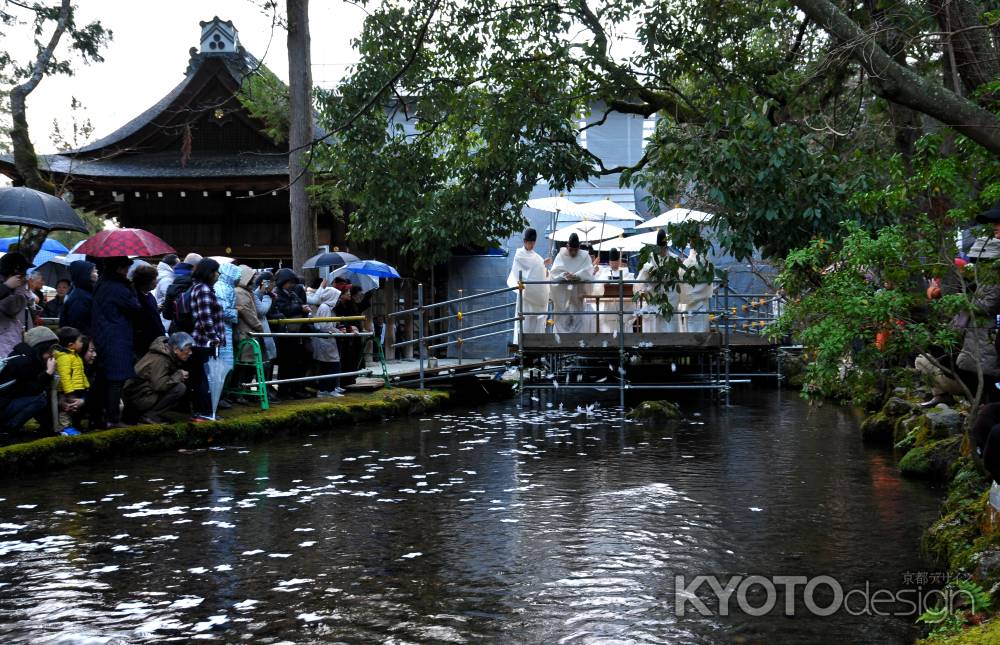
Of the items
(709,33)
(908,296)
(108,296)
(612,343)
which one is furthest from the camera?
(612,343)

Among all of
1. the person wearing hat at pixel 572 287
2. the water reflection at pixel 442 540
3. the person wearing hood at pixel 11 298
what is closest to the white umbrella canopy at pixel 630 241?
the person wearing hat at pixel 572 287

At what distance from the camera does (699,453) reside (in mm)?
11516

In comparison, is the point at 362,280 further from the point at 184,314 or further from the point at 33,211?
the point at 33,211

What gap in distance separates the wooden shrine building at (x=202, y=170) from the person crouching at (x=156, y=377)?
37.4 ft

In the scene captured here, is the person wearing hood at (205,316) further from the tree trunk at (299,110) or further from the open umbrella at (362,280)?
the open umbrella at (362,280)

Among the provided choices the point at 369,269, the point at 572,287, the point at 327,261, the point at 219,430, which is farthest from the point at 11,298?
the point at 369,269

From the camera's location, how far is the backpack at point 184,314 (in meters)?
11.8

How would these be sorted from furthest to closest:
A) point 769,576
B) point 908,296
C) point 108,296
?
point 108,296 → point 908,296 → point 769,576

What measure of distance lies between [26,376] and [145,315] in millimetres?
1773

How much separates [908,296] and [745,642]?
296 cm

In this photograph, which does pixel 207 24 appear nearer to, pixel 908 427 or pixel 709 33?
pixel 709 33

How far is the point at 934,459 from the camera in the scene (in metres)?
9.34

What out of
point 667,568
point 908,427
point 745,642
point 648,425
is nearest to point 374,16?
point 648,425

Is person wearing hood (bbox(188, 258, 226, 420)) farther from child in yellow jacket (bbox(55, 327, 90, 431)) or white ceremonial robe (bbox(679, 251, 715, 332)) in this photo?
white ceremonial robe (bbox(679, 251, 715, 332))
